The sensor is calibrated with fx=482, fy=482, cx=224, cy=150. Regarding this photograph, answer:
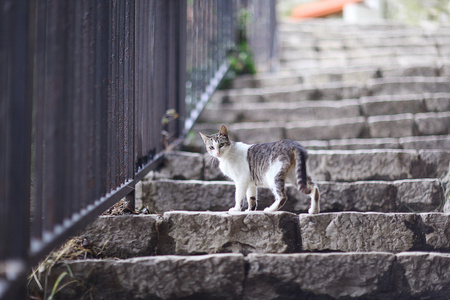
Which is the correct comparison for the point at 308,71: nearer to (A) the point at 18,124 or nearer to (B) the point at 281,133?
(B) the point at 281,133

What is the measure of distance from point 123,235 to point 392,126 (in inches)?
113

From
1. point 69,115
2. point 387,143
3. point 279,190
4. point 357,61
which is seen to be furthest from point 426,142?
point 357,61

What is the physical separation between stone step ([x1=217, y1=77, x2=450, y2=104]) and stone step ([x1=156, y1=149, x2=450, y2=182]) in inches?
73.6

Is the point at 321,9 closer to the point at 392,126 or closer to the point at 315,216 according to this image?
the point at 392,126

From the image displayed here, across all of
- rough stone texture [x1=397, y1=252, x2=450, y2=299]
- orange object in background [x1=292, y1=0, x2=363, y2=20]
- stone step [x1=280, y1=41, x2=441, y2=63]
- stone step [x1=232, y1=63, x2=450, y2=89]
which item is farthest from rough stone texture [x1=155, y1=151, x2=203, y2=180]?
orange object in background [x1=292, y1=0, x2=363, y2=20]

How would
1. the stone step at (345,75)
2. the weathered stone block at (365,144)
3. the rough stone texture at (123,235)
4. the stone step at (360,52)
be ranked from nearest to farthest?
the rough stone texture at (123,235) < the weathered stone block at (365,144) < the stone step at (345,75) < the stone step at (360,52)

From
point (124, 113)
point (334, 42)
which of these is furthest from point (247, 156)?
point (334, 42)

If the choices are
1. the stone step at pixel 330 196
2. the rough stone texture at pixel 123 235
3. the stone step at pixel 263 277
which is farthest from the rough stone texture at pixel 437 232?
the rough stone texture at pixel 123 235

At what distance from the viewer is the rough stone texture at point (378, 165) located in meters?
3.45

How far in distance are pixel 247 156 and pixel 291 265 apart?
3.16ft

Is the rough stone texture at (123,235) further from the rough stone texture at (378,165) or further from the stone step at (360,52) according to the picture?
the stone step at (360,52)

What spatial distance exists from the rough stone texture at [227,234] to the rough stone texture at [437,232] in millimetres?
714

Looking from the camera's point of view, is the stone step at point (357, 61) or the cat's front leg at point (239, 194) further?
the stone step at point (357, 61)

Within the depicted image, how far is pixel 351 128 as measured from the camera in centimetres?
450
